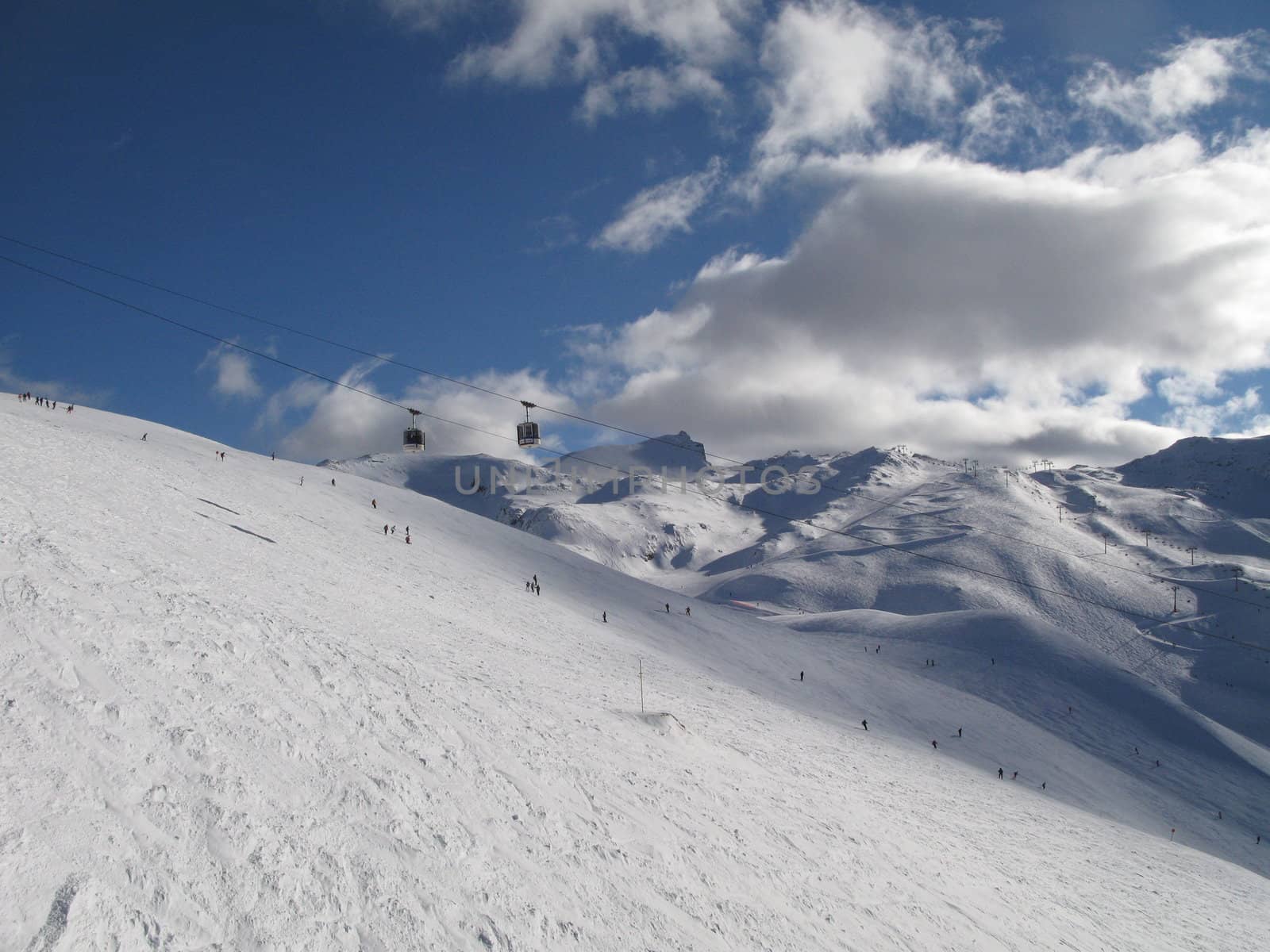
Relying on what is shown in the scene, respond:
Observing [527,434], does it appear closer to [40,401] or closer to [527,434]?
[527,434]

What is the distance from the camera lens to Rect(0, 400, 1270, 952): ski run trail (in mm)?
9828

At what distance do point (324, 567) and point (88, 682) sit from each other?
52.5 ft

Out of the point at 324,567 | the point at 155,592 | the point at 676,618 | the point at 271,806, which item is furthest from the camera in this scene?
the point at 676,618

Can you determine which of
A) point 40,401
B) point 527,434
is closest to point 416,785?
point 527,434

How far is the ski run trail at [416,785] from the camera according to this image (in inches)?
387

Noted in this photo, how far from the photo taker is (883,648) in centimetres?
7100

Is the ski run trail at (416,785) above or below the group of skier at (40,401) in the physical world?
below

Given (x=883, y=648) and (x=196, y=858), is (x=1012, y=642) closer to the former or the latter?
(x=883, y=648)

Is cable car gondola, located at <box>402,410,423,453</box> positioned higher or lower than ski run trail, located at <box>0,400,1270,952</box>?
higher

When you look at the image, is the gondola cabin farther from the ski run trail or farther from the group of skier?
the group of skier

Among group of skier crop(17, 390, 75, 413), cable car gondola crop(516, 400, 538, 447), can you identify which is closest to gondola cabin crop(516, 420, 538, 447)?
cable car gondola crop(516, 400, 538, 447)

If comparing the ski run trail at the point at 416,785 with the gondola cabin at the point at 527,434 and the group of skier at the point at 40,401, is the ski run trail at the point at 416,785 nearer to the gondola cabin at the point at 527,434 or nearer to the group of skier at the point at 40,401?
the gondola cabin at the point at 527,434

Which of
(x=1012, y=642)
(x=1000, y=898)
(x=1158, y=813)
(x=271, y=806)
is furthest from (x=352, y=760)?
(x=1012, y=642)

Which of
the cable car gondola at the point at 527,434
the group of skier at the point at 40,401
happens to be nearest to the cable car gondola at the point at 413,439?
the cable car gondola at the point at 527,434
